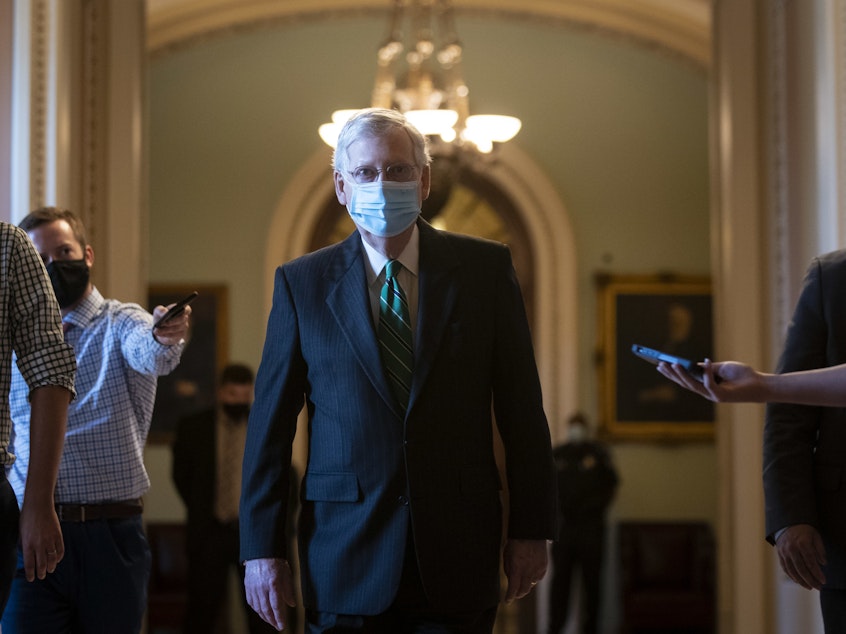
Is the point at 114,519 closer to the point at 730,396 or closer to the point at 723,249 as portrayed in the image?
the point at 730,396

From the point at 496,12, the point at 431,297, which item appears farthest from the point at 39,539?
the point at 496,12

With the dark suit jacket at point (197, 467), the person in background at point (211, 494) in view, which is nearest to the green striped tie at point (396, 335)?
the person in background at point (211, 494)

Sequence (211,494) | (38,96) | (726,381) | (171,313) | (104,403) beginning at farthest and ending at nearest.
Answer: (211,494) → (38,96) → (104,403) → (171,313) → (726,381)

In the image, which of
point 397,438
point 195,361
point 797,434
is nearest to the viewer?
point 397,438

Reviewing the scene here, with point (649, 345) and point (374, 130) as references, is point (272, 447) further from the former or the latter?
point (649, 345)

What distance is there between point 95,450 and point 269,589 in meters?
1.10

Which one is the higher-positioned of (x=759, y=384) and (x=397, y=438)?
(x=759, y=384)

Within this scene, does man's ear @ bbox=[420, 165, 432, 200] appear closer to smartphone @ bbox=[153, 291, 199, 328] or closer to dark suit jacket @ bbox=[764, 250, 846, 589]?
smartphone @ bbox=[153, 291, 199, 328]

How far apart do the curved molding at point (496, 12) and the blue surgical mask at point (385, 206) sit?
7.81 metres

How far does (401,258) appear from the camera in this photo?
10.2ft

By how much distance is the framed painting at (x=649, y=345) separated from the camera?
10.7 meters

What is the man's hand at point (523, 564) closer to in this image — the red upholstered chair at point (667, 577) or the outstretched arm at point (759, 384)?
the outstretched arm at point (759, 384)

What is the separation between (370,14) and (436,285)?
321 inches

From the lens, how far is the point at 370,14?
10.8m
